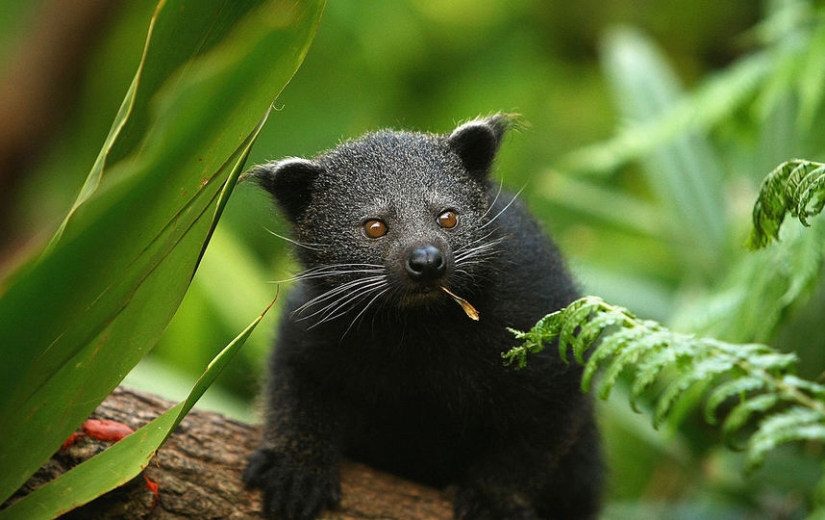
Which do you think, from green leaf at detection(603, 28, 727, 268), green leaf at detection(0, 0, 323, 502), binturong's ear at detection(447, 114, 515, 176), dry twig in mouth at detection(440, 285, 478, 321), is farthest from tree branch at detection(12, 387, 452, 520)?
green leaf at detection(603, 28, 727, 268)

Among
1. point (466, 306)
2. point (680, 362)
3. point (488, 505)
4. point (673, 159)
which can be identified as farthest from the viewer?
point (673, 159)

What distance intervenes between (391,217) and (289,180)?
21.6 inches

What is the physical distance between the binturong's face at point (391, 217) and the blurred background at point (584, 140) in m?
0.32

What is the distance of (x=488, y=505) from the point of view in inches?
149

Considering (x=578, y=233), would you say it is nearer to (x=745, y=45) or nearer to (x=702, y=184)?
(x=702, y=184)

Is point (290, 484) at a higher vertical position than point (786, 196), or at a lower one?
lower

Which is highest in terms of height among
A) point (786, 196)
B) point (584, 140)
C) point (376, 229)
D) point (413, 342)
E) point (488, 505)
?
point (584, 140)

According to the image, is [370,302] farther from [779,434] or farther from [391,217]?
[779,434]

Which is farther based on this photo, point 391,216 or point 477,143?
point 477,143

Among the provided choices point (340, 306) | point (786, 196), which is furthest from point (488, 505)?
point (786, 196)

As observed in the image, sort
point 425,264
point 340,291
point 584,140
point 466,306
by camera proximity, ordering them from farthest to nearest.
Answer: point 584,140, point 340,291, point 425,264, point 466,306

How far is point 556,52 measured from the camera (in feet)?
33.0

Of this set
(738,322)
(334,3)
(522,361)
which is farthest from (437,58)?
(522,361)

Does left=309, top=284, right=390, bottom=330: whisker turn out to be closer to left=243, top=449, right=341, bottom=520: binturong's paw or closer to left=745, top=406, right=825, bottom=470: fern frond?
left=243, top=449, right=341, bottom=520: binturong's paw
